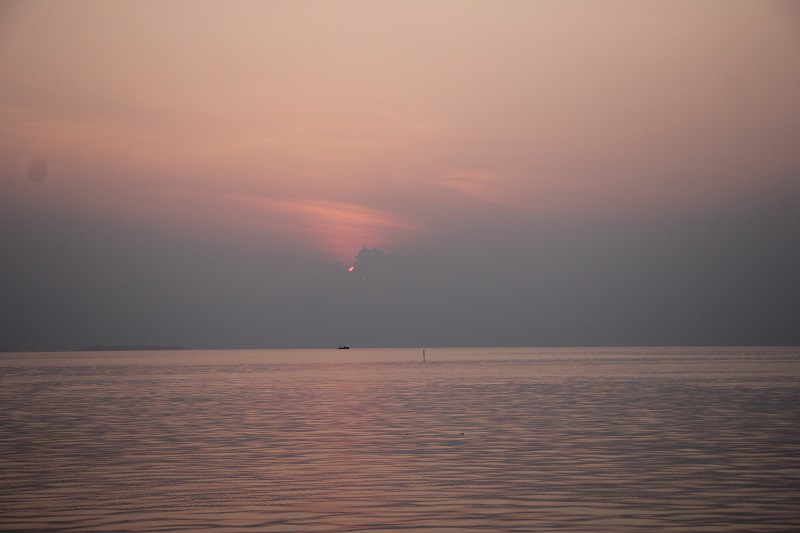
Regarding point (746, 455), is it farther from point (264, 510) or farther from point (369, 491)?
point (264, 510)

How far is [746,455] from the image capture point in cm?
3284

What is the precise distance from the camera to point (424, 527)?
2019 centimetres

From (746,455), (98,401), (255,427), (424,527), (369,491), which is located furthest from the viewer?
(98,401)

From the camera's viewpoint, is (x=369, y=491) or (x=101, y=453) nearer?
(x=369, y=491)

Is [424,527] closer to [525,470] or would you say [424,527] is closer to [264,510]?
[264,510]

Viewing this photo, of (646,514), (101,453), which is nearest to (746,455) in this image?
(646,514)

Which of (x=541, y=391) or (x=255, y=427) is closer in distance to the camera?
(x=255, y=427)

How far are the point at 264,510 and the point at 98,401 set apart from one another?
167 feet

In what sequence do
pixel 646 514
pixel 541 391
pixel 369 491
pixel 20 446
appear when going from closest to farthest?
pixel 646 514, pixel 369 491, pixel 20 446, pixel 541 391

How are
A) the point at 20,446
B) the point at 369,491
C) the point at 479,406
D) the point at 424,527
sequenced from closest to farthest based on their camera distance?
1. the point at 424,527
2. the point at 369,491
3. the point at 20,446
4. the point at 479,406

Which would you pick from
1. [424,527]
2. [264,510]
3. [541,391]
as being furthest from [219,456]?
[541,391]

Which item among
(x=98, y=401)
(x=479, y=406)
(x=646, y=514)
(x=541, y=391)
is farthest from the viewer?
(x=541, y=391)

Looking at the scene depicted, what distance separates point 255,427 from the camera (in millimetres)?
45719

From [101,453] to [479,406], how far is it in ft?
96.3
